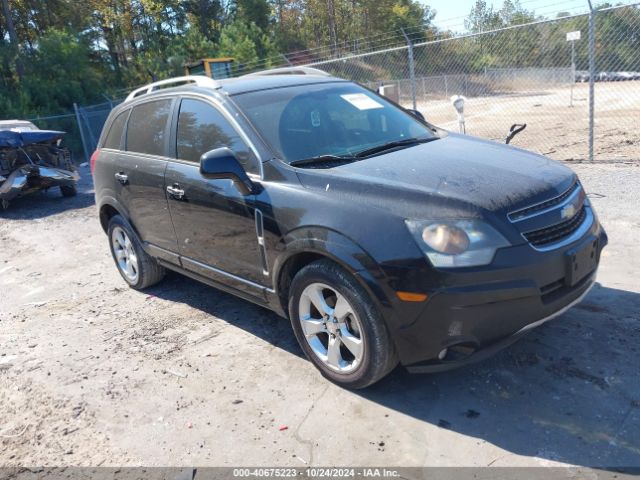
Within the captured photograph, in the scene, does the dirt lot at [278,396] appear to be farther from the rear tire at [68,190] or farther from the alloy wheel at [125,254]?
the rear tire at [68,190]

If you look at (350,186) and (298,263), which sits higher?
(350,186)

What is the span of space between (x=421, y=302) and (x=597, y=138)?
1112 centimetres

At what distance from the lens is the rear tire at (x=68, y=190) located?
11422mm

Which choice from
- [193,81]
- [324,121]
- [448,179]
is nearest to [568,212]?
[448,179]

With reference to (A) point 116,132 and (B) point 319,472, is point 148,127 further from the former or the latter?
(B) point 319,472

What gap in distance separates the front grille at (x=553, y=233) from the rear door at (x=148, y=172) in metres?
2.75

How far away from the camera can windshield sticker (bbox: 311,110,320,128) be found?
3.98 meters

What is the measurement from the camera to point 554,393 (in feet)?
10.3

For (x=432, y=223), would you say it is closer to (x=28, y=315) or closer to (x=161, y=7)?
(x=28, y=315)

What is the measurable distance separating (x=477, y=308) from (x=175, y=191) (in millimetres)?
2486

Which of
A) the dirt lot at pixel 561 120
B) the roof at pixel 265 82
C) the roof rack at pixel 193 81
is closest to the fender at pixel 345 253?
the roof at pixel 265 82

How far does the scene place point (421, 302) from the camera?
2826 mm

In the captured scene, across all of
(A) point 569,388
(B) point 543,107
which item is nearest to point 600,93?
(B) point 543,107

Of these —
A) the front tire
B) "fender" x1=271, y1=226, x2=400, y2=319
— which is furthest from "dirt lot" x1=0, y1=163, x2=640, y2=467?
"fender" x1=271, y1=226, x2=400, y2=319
